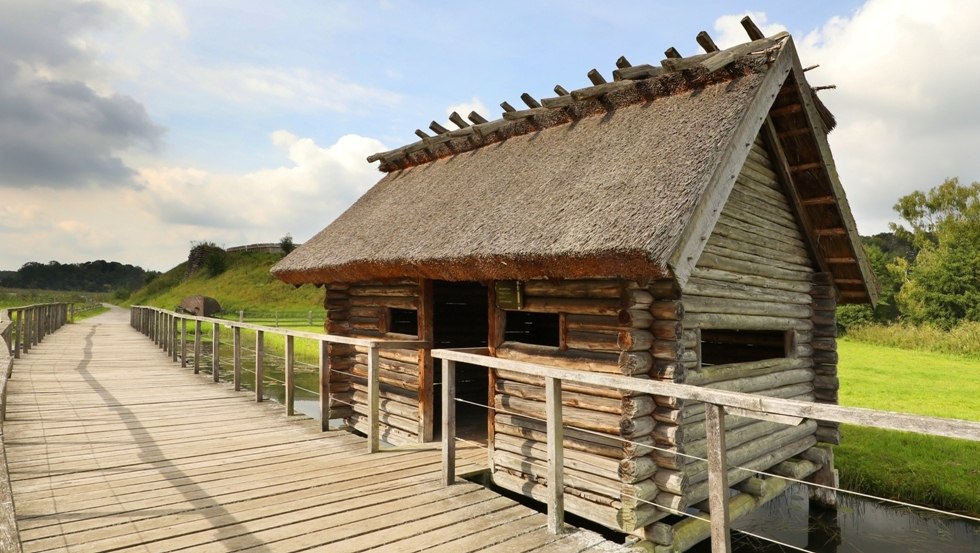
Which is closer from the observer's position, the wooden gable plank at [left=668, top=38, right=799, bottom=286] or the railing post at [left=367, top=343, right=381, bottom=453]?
the wooden gable plank at [left=668, top=38, right=799, bottom=286]

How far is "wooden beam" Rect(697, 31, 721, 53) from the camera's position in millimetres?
6723

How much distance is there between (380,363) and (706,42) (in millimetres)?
6060

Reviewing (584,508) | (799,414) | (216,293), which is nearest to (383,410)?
(584,508)

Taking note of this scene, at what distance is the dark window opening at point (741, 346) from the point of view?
28.5 ft

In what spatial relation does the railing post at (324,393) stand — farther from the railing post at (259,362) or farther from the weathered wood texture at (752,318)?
the weathered wood texture at (752,318)

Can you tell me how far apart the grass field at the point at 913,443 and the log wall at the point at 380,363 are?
21.9 ft

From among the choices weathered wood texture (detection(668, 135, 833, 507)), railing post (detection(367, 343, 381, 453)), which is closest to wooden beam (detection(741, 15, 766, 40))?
weathered wood texture (detection(668, 135, 833, 507))

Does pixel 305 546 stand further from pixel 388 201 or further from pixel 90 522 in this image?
pixel 388 201

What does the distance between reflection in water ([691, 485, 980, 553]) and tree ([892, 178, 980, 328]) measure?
28.3 metres

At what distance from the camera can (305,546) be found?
3662mm

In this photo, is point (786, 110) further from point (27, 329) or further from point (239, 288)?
point (239, 288)

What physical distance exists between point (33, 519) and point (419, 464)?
293cm

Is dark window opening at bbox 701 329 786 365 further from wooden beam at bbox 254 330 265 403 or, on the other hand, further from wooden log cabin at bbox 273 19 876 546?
wooden beam at bbox 254 330 265 403

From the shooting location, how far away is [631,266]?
183 inches
